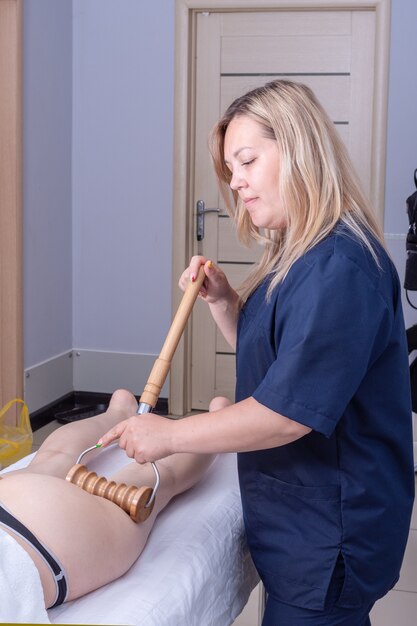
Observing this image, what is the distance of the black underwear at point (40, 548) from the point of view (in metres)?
1.10

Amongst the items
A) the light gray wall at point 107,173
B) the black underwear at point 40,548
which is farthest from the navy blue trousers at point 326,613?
the light gray wall at point 107,173

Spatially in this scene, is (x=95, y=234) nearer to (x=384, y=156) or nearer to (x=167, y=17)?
(x=167, y=17)

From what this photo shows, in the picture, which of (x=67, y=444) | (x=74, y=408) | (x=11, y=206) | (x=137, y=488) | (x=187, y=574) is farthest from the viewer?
(x=74, y=408)

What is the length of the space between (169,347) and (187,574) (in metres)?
0.37

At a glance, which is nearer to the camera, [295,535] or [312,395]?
[312,395]

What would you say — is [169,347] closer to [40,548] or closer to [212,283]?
[212,283]

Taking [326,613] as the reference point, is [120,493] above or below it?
above

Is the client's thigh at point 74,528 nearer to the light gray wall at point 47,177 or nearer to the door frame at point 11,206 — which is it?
the door frame at point 11,206

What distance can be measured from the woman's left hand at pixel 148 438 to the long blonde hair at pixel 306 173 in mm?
266

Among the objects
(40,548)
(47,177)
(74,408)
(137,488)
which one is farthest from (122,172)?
(40,548)

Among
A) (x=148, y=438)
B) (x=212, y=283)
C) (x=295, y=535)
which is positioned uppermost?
(x=212, y=283)

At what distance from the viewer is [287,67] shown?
383cm

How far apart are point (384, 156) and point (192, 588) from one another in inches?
115

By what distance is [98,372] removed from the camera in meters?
4.21
